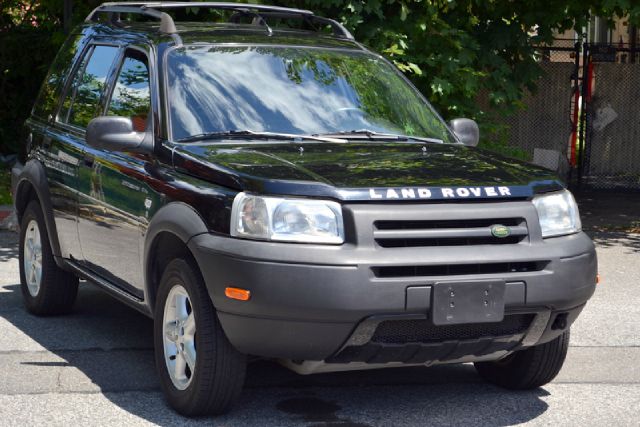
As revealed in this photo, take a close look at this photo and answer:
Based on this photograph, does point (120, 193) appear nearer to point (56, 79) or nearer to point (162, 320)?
point (162, 320)

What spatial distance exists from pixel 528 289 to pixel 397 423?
899 mm

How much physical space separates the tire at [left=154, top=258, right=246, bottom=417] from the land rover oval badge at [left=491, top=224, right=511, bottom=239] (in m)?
1.25

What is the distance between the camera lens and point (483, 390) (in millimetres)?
6352

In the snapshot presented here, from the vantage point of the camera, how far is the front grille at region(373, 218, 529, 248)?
5234 mm

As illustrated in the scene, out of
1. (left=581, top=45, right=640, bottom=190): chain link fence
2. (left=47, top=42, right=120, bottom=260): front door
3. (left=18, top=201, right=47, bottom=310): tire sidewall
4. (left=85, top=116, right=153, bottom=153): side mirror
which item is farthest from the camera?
(left=581, top=45, right=640, bottom=190): chain link fence

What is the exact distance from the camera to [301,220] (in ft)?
17.1

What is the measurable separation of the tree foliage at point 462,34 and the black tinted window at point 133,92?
15.8 feet

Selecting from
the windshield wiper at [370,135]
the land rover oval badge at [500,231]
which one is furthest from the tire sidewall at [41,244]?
the land rover oval badge at [500,231]

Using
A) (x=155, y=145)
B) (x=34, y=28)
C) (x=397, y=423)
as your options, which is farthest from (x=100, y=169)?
(x=34, y=28)

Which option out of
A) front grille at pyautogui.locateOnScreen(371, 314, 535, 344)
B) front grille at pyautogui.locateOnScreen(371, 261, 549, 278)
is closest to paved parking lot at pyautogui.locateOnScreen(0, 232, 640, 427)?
front grille at pyautogui.locateOnScreen(371, 314, 535, 344)

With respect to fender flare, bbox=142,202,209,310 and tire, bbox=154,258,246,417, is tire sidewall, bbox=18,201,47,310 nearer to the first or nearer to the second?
fender flare, bbox=142,202,209,310

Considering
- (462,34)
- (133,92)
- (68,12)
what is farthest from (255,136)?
(68,12)

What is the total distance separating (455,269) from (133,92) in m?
2.30

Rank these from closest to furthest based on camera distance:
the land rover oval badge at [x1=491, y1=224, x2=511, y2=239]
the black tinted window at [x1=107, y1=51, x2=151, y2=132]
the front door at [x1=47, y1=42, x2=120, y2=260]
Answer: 1. the land rover oval badge at [x1=491, y1=224, x2=511, y2=239]
2. the black tinted window at [x1=107, y1=51, x2=151, y2=132]
3. the front door at [x1=47, y1=42, x2=120, y2=260]
